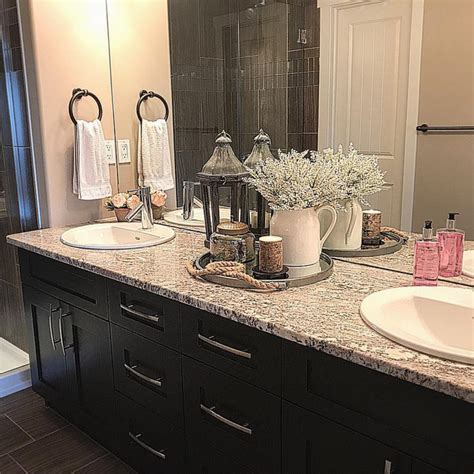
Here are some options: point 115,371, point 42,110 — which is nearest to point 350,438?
point 115,371

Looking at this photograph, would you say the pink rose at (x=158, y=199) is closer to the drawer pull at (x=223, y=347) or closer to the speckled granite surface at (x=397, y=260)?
the speckled granite surface at (x=397, y=260)

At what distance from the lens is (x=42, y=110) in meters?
2.54

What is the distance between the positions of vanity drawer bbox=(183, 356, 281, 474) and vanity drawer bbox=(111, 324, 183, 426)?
0.18 ft

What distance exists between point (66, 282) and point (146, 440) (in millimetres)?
701

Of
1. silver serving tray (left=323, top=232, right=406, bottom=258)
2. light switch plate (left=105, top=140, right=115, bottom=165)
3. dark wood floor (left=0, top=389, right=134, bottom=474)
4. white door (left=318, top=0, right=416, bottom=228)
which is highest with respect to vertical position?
white door (left=318, top=0, right=416, bottom=228)

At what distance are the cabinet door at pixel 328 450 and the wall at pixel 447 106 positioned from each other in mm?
768

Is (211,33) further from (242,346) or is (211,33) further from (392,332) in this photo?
(392,332)

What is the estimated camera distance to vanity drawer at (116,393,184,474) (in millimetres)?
1789

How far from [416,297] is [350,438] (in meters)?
0.45

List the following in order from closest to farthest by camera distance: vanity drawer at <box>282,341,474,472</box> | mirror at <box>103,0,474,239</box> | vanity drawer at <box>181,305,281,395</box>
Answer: vanity drawer at <box>282,341,474,472</box> → vanity drawer at <box>181,305,281,395</box> → mirror at <box>103,0,474,239</box>

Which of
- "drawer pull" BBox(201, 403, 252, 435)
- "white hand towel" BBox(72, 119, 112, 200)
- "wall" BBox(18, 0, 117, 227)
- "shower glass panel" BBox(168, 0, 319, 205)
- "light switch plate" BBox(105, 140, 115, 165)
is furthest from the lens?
"light switch plate" BBox(105, 140, 115, 165)

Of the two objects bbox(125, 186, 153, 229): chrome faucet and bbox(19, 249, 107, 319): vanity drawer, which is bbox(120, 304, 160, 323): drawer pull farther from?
bbox(125, 186, 153, 229): chrome faucet

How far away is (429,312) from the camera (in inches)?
58.0

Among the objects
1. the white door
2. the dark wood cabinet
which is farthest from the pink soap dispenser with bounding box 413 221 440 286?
the dark wood cabinet
